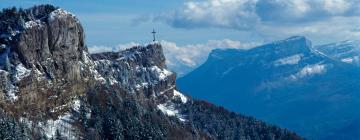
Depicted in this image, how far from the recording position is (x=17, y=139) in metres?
200

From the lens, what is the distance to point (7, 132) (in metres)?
199

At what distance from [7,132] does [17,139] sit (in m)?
3.59
